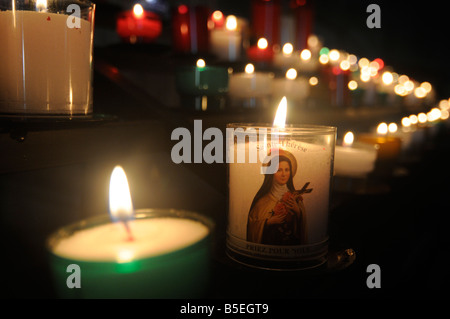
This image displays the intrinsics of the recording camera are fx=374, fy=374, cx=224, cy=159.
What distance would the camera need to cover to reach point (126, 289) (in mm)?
335

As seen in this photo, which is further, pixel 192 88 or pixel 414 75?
pixel 414 75

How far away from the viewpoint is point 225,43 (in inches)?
41.9

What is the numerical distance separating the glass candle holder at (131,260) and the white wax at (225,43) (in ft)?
2.34

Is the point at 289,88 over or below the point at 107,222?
over

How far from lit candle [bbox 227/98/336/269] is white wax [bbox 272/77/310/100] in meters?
0.75

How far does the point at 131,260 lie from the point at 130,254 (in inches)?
0.8

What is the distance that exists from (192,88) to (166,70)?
0.33 m

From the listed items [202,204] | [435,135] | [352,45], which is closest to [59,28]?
[202,204]

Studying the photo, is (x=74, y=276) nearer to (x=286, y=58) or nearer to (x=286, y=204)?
(x=286, y=204)

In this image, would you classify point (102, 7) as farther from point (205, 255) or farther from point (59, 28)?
point (205, 255)

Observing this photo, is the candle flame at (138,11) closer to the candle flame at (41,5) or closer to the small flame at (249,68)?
the small flame at (249,68)

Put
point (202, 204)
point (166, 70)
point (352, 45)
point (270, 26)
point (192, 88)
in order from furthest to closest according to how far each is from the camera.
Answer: point (352, 45)
point (270, 26)
point (166, 70)
point (202, 204)
point (192, 88)

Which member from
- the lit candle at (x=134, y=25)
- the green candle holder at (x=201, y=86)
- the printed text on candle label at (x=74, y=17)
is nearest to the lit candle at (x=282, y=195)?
the printed text on candle label at (x=74, y=17)
